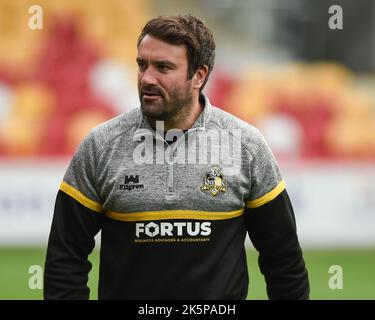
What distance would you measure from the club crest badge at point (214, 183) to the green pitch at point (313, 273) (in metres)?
3.46

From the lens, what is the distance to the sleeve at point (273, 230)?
300 centimetres

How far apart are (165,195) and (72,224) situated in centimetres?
33

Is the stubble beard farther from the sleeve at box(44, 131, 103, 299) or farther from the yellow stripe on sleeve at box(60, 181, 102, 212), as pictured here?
the yellow stripe on sleeve at box(60, 181, 102, 212)

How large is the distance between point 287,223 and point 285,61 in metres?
8.94

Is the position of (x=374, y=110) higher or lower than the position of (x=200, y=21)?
lower

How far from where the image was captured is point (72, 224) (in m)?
2.94

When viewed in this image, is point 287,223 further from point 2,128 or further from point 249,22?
point 249,22

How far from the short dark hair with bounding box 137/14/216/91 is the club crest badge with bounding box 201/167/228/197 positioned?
0.34m

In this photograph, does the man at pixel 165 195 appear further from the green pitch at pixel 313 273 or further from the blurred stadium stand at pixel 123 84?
the blurred stadium stand at pixel 123 84

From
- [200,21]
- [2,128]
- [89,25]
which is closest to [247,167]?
[200,21]

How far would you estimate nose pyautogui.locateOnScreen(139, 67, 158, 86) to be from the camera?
9.36 feet
